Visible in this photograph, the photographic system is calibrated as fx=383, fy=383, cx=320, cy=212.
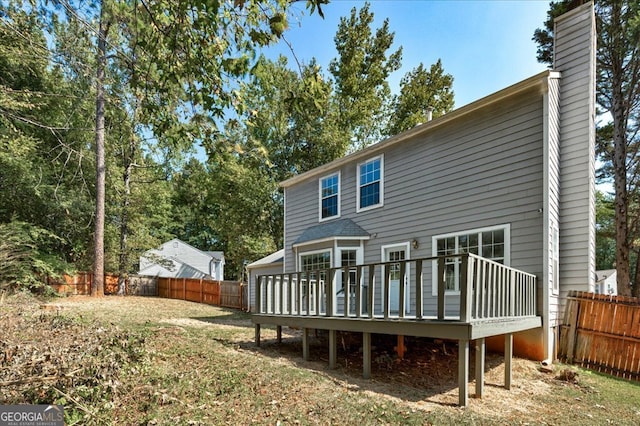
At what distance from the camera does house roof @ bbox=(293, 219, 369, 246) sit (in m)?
10.9

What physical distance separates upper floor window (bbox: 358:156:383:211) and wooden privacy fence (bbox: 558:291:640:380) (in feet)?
16.9

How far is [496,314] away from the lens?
18.4 ft

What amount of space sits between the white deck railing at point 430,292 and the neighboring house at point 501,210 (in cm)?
3

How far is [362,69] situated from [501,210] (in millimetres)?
18494

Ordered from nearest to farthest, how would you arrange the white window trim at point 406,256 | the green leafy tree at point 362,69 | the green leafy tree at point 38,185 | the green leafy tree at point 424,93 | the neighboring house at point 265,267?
the white window trim at point 406,256 → the green leafy tree at point 38,185 → the neighboring house at point 265,267 → the green leafy tree at point 362,69 → the green leafy tree at point 424,93

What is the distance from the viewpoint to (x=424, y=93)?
940 inches

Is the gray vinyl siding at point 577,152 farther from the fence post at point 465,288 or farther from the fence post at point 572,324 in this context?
the fence post at point 465,288

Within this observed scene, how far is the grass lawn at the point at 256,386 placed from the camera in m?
4.25

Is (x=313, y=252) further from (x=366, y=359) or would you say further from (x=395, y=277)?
(x=366, y=359)

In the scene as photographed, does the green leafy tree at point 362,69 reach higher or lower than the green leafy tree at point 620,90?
higher

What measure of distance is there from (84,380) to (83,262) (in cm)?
1885

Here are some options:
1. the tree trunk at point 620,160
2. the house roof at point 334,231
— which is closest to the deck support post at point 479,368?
the house roof at point 334,231

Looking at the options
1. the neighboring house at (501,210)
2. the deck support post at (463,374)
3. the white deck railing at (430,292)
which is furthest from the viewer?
the neighboring house at (501,210)

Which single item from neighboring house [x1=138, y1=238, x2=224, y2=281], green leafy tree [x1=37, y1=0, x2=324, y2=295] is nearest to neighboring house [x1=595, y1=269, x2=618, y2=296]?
neighboring house [x1=138, y1=238, x2=224, y2=281]
